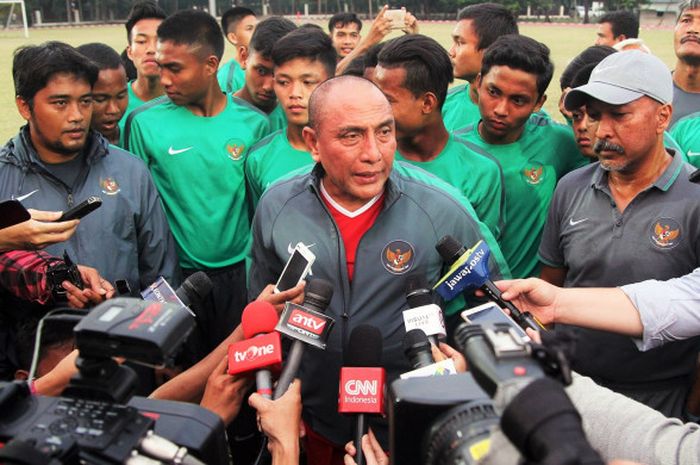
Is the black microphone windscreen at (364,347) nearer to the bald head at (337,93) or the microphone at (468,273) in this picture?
the microphone at (468,273)

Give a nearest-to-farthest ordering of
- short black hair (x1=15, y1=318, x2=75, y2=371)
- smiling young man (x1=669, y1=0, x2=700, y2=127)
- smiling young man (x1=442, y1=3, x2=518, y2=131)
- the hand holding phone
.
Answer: short black hair (x1=15, y1=318, x2=75, y2=371)
the hand holding phone
smiling young man (x1=669, y1=0, x2=700, y2=127)
smiling young man (x1=442, y1=3, x2=518, y2=131)

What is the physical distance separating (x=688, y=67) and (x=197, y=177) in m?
3.61

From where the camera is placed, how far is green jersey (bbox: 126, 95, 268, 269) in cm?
428

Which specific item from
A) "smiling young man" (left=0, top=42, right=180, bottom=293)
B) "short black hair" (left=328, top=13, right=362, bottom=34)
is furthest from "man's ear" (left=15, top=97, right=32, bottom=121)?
"short black hair" (left=328, top=13, right=362, bottom=34)

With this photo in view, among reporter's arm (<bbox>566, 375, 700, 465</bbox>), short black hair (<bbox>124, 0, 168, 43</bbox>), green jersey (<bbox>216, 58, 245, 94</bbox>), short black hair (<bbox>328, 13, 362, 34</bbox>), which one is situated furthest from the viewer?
short black hair (<bbox>328, 13, 362, 34</bbox>)

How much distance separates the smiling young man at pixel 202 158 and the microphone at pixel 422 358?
2.39 m

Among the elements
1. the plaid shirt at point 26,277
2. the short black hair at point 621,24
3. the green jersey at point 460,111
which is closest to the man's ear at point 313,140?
the plaid shirt at point 26,277

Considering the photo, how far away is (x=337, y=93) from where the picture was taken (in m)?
2.94

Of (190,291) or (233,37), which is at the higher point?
(233,37)

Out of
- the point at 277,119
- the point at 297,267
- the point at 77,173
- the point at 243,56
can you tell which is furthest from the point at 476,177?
the point at 243,56

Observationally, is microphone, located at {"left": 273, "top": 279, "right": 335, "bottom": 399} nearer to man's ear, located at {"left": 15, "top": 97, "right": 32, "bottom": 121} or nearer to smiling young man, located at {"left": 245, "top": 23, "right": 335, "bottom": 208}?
smiling young man, located at {"left": 245, "top": 23, "right": 335, "bottom": 208}

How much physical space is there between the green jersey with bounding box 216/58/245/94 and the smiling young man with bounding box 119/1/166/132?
85 centimetres

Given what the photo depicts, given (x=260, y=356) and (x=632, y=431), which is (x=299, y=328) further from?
(x=632, y=431)

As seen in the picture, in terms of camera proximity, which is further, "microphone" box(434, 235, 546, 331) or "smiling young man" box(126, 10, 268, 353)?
"smiling young man" box(126, 10, 268, 353)
